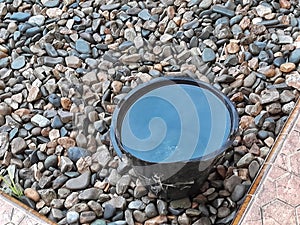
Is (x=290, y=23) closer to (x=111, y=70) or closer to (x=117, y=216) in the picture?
(x=111, y=70)

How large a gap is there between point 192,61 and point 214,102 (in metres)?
0.48

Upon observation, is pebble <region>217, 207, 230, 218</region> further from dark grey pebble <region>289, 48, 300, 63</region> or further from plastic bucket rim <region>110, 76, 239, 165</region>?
dark grey pebble <region>289, 48, 300, 63</region>

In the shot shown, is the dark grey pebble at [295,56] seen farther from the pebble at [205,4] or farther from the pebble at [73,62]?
the pebble at [73,62]

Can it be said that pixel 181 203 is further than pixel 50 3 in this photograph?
No

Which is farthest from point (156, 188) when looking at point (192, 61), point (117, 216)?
point (192, 61)

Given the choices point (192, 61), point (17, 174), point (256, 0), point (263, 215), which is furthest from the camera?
point (256, 0)

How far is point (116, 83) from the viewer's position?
214 centimetres

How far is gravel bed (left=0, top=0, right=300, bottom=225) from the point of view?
71.2 inches

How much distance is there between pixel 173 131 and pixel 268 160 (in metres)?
0.35

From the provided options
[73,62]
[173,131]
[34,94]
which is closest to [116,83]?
[73,62]

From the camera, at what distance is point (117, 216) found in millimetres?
1764

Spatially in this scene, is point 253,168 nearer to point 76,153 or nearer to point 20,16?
point 76,153

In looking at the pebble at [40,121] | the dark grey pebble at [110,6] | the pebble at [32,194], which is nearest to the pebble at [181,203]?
the pebble at [32,194]

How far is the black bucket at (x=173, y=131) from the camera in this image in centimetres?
163
